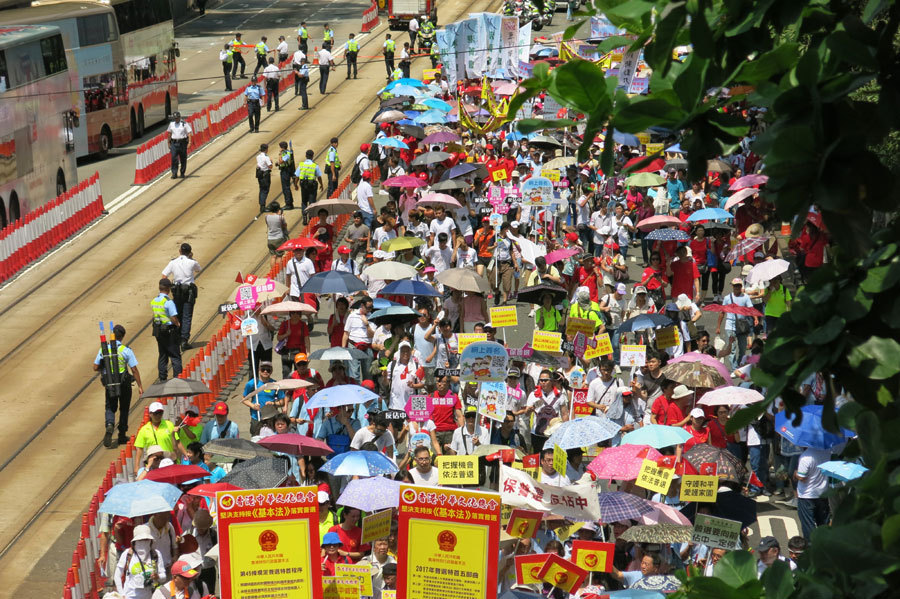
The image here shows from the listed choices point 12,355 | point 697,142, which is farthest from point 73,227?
point 697,142

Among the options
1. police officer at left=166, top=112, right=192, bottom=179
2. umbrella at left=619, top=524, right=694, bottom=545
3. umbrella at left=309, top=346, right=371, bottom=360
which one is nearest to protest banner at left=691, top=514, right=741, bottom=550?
umbrella at left=619, top=524, right=694, bottom=545

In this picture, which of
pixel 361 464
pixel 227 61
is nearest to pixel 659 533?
pixel 361 464

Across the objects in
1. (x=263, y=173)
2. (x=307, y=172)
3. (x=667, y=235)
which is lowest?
(x=263, y=173)

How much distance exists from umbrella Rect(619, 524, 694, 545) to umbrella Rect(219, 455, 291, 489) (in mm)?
3620

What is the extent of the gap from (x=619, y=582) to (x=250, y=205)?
22238mm

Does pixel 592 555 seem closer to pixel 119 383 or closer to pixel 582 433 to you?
pixel 582 433

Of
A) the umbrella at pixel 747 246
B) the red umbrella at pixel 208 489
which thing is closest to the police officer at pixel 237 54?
the umbrella at pixel 747 246

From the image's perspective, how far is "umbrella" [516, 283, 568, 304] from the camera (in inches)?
730

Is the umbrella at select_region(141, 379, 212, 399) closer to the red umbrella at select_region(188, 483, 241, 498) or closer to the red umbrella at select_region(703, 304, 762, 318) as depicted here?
the red umbrella at select_region(188, 483, 241, 498)

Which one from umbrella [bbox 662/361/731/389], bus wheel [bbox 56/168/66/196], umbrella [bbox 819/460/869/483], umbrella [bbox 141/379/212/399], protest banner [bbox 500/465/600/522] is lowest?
bus wheel [bbox 56/168/66/196]

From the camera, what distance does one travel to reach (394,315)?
1833cm

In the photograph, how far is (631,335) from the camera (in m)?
20.9

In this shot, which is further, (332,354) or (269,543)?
(332,354)

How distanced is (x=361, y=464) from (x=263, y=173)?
1726 cm
